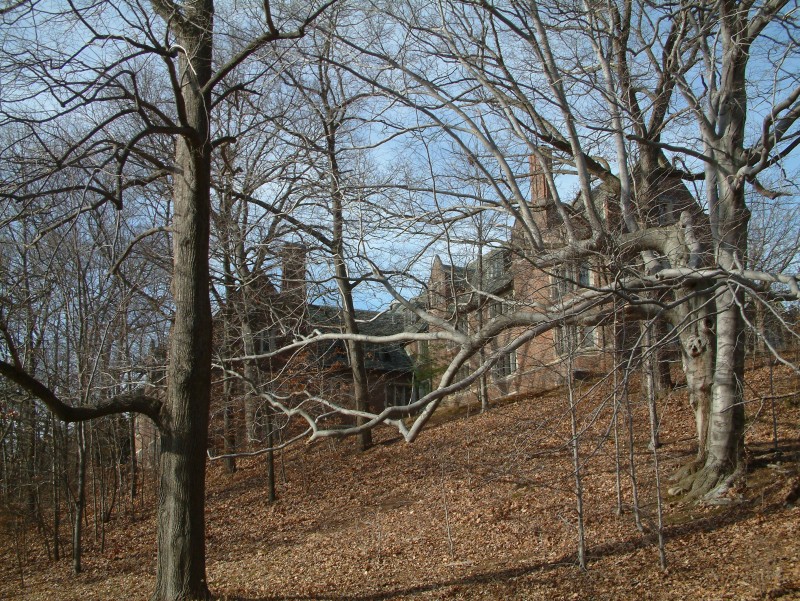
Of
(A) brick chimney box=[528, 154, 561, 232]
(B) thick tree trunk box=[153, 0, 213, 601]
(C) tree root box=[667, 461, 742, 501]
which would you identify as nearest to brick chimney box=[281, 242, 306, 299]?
(B) thick tree trunk box=[153, 0, 213, 601]

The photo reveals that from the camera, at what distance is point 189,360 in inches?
333

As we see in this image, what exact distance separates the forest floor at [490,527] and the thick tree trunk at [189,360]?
104cm

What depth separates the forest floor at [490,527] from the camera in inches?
288

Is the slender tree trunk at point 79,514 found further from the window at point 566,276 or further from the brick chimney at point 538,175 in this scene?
the window at point 566,276

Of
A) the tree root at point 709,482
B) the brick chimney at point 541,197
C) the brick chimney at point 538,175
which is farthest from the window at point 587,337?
the tree root at point 709,482

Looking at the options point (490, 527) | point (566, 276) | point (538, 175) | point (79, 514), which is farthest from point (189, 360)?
point (79, 514)

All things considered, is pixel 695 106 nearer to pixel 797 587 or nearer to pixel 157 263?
pixel 797 587

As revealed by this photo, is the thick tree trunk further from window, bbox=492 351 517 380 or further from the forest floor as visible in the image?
window, bbox=492 351 517 380

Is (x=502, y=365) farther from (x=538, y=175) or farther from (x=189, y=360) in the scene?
(x=189, y=360)

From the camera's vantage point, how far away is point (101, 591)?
1185 cm

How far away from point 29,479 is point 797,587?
52.0 feet

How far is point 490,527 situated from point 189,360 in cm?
546

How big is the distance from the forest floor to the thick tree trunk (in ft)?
3.42

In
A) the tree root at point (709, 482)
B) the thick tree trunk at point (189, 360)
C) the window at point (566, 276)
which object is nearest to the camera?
the window at point (566, 276)
